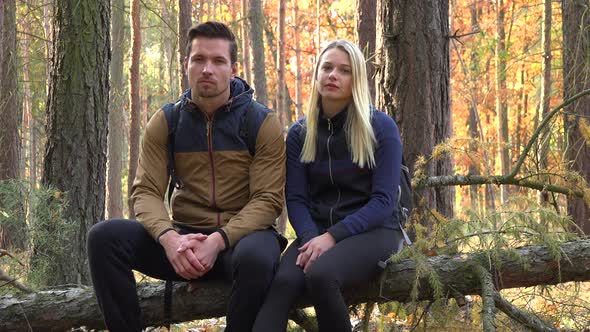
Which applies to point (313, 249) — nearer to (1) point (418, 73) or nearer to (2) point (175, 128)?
(2) point (175, 128)

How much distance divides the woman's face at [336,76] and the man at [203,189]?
0.35 m

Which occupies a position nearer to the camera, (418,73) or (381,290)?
(381,290)

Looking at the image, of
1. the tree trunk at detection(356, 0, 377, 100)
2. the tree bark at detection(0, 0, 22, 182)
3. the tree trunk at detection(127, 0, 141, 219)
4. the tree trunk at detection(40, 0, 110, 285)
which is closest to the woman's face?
the tree trunk at detection(40, 0, 110, 285)

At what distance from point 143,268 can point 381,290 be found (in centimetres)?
129

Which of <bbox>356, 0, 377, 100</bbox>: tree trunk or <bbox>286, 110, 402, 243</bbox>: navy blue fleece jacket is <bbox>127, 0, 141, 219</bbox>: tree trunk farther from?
<bbox>286, 110, 402, 243</bbox>: navy blue fleece jacket

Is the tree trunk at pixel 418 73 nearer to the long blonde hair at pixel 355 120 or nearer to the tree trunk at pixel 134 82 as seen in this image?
the long blonde hair at pixel 355 120

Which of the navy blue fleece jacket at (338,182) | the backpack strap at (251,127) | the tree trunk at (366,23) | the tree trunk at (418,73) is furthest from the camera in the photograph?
the tree trunk at (366,23)

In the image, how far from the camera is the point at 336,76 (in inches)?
150

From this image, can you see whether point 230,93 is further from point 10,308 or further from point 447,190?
point 447,190

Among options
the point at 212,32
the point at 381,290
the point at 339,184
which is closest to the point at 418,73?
the point at 339,184

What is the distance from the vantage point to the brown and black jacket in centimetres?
371

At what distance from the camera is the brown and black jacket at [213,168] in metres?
3.71

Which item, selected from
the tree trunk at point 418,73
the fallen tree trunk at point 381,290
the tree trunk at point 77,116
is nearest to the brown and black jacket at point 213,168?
the fallen tree trunk at point 381,290

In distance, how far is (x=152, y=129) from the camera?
3785 mm
